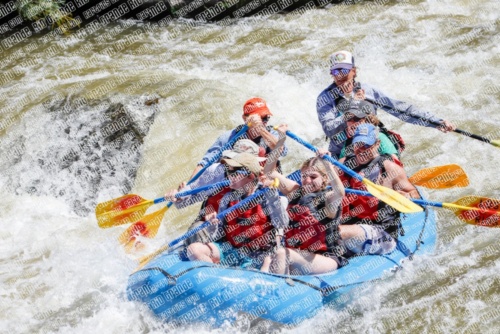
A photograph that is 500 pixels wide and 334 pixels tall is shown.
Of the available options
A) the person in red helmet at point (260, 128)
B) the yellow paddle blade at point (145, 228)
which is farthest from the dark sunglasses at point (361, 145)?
the yellow paddle blade at point (145, 228)

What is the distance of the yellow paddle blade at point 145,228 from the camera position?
5.43m

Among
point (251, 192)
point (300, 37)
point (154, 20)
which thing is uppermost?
point (154, 20)

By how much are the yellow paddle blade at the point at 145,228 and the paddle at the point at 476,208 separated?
1.57 m

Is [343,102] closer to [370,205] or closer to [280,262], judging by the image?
[370,205]

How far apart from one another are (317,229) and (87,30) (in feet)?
22.2

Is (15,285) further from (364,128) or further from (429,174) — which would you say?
(429,174)

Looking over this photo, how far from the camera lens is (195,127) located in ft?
23.6

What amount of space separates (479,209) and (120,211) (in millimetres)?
2691

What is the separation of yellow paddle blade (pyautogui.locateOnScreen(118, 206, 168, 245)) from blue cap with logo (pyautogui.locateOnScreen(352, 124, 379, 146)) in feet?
5.37

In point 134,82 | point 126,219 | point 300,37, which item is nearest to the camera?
point 126,219

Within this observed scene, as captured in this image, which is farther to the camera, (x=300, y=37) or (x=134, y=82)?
(x=300, y=37)

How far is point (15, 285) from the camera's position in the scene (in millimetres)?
5730

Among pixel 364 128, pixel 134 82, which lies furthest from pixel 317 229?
pixel 134 82

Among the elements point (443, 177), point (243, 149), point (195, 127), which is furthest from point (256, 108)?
point (195, 127)
